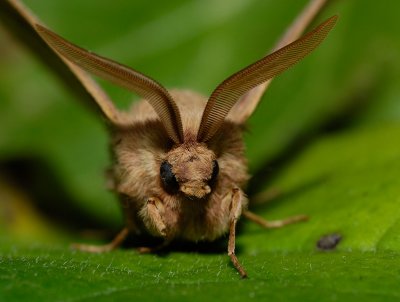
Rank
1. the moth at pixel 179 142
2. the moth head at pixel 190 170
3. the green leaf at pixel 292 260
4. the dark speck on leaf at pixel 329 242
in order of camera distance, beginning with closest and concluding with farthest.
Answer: the green leaf at pixel 292 260 → the moth at pixel 179 142 → the moth head at pixel 190 170 → the dark speck on leaf at pixel 329 242

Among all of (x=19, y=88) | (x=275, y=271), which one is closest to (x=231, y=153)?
(x=275, y=271)

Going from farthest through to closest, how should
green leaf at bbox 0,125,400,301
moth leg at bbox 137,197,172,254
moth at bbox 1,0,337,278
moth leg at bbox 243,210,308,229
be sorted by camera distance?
1. moth leg at bbox 243,210,308,229
2. moth leg at bbox 137,197,172,254
3. moth at bbox 1,0,337,278
4. green leaf at bbox 0,125,400,301

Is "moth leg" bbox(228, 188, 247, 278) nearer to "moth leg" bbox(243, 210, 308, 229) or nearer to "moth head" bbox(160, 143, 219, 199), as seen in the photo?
"moth head" bbox(160, 143, 219, 199)

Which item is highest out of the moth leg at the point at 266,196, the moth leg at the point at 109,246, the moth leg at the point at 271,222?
the moth leg at the point at 271,222

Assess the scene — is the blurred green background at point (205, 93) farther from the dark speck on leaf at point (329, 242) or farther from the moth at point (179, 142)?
the moth at point (179, 142)

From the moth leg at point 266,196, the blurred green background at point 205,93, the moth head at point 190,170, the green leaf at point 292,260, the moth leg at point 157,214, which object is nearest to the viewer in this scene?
the green leaf at point 292,260

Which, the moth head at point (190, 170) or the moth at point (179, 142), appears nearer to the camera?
the moth at point (179, 142)

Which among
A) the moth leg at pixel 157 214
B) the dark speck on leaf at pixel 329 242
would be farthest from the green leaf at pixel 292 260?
the moth leg at pixel 157 214

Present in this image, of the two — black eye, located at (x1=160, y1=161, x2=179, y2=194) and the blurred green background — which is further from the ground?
black eye, located at (x1=160, y1=161, x2=179, y2=194)

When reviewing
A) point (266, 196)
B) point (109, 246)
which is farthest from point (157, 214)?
point (266, 196)

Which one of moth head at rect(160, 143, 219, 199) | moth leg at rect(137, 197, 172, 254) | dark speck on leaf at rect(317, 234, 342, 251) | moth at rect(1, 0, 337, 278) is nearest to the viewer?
moth at rect(1, 0, 337, 278)

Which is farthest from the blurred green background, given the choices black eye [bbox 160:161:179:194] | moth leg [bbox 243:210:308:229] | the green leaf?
black eye [bbox 160:161:179:194]
